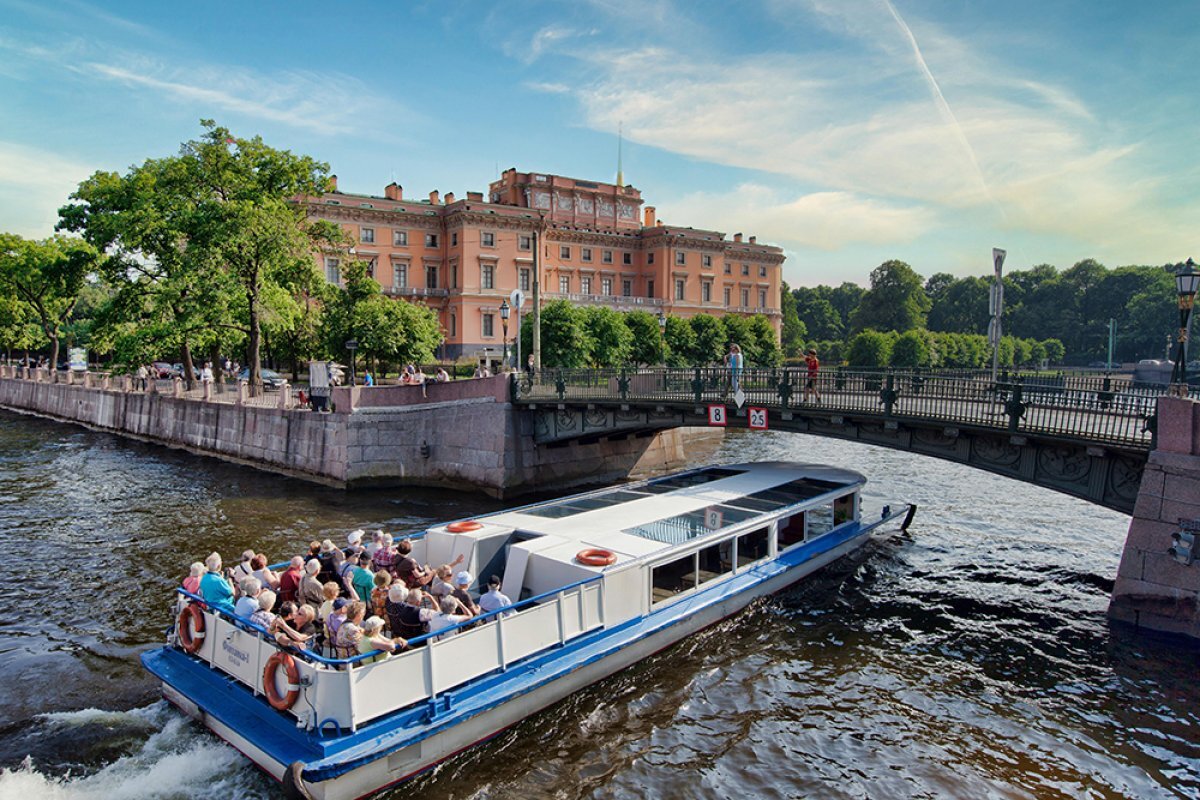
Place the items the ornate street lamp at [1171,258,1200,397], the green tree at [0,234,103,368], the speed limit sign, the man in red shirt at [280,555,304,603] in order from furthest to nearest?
1. the green tree at [0,234,103,368]
2. the speed limit sign
3. the ornate street lamp at [1171,258,1200,397]
4. the man in red shirt at [280,555,304,603]

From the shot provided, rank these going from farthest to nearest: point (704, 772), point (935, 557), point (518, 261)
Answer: point (518, 261), point (935, 557), point (704, 772)

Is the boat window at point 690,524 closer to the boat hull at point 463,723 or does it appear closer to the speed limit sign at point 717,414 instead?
the boat hull at point 463,723

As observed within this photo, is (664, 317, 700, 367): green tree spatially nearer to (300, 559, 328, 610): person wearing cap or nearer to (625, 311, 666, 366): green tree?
(625, 311, 666, 366): green tree

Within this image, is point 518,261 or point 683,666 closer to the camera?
point 683,666

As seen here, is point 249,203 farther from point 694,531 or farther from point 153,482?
point 694,531

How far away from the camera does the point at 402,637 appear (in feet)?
32.3

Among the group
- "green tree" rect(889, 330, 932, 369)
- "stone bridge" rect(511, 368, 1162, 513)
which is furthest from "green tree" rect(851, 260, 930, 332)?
"stone bridge" rect(511, 368, 1162, 513)

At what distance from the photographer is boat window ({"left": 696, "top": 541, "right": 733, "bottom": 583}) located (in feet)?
46.6

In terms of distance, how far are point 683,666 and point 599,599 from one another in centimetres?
220

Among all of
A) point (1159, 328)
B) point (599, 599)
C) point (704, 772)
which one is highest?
point (1159, 328)

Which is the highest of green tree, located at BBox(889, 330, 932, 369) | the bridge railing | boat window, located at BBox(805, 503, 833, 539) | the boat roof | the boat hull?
green tree, located at BBox(889, 330, 932, 369)

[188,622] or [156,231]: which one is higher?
[156,231]

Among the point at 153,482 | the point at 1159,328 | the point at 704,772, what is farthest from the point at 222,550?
the point at 1159,328

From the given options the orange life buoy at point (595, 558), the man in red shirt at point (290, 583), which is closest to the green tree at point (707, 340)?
the orange life buoy at point (595, 558)
